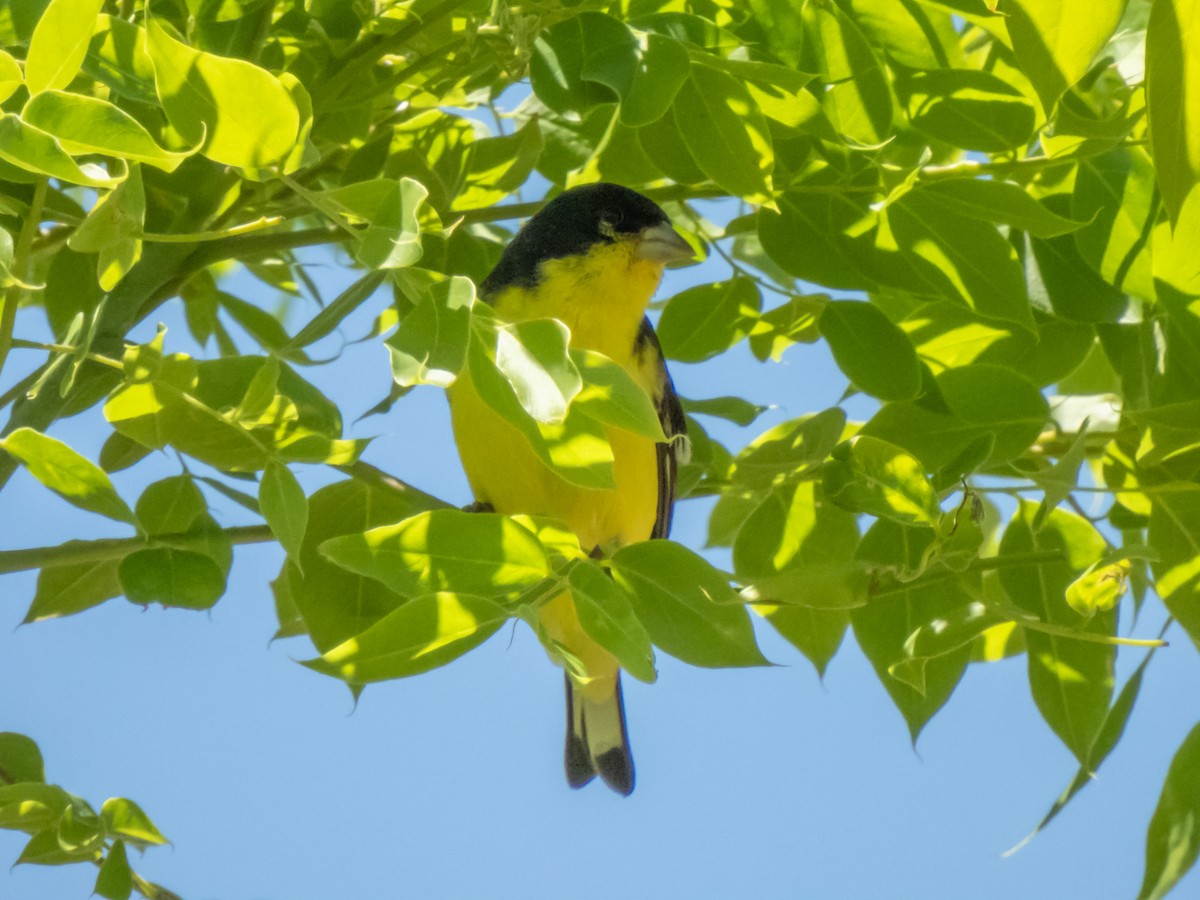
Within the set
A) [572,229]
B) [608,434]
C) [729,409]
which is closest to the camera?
[729,409]

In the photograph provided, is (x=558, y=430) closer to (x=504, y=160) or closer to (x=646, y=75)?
(x=646, y=75)

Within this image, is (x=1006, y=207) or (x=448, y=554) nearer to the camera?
(x=448, y=554)

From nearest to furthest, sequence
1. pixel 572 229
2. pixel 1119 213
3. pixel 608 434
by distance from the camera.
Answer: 1. pixel 1119 213
2. pixel 608 434
3. pixel 572 229

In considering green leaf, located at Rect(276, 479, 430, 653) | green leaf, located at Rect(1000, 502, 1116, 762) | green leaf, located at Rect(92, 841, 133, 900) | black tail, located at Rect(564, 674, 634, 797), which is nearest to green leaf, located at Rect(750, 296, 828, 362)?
green leaf, located at Rect(1000, 502, 1116, 762)

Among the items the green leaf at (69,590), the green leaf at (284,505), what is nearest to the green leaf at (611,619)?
the green leaf at (284,505)

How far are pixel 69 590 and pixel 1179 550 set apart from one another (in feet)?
3.85

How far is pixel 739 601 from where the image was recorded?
111 cm

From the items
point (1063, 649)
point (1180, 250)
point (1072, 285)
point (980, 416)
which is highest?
point (1180, 250)

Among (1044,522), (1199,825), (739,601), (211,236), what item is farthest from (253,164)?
(1199,825)

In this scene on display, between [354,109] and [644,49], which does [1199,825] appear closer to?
[644,49]

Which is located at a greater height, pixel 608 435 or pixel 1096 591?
pixel 1096 591

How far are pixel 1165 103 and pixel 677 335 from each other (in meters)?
0.69

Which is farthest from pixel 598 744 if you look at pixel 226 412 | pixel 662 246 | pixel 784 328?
pixel 226 412

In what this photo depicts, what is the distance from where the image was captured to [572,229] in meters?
2.43
